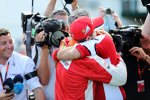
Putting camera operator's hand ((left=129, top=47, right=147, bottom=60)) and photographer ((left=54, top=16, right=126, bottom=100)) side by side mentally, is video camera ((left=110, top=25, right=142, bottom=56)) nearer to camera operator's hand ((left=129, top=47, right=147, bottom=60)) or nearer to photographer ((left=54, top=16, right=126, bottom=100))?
camera operator's hand ((left=129, top=47, right=147, bottom=60))

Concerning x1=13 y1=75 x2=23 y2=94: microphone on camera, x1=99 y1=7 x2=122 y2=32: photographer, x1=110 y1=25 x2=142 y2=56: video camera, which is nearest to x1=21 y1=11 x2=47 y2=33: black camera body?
x1=13 y1=75 x2=23 y2=94: microphone on camera

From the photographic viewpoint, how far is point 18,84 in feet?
10.4

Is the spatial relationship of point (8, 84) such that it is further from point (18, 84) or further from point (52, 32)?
point (52, 32)

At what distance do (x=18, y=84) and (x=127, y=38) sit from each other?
0.90 metres

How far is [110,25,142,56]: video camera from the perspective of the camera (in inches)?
127

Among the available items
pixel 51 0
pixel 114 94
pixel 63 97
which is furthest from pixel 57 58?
pixel 51 0

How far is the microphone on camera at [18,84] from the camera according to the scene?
3156 mm

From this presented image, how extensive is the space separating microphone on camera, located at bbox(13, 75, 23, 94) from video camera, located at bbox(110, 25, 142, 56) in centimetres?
77

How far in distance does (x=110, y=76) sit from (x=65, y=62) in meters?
0.34

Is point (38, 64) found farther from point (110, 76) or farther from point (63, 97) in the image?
point (110, 76)

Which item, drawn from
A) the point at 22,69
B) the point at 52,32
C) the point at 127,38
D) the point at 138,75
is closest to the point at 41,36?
the point at 52,32

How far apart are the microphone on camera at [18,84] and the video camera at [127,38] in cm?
77

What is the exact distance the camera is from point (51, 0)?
166 inches

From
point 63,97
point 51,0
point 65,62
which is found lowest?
point 63,97
